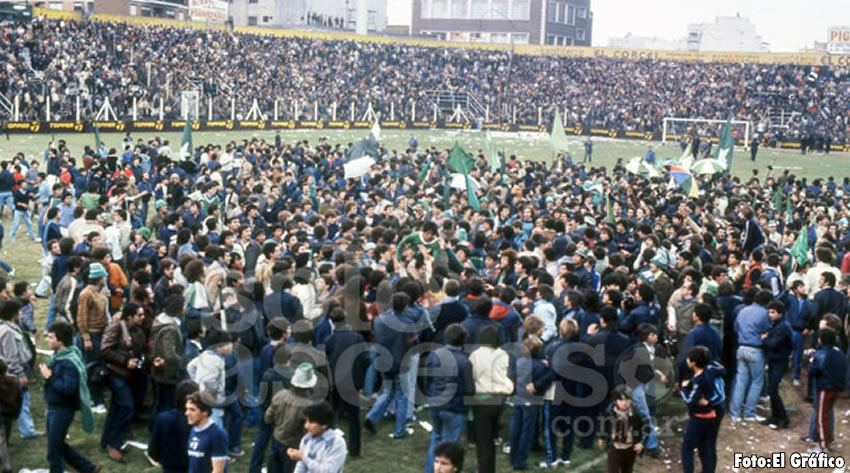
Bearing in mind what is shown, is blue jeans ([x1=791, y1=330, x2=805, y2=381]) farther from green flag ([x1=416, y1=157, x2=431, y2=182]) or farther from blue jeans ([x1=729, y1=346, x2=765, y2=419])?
green flag ([x1=416, y1=157, x2=431, y2=182])

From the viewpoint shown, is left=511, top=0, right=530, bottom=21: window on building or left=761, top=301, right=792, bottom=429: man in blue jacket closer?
left=761, top=301, right=792, bottom=429: man in blue jacket

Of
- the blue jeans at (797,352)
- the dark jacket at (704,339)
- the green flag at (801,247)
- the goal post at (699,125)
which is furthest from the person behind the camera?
the goal post at (699,125)

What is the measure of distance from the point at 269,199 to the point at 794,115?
50.0 metres

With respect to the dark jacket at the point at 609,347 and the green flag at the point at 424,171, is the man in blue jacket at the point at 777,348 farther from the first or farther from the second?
the green flag at the point at 424,171

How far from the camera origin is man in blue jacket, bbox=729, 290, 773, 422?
10.6 metres

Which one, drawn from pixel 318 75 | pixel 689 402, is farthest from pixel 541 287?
pixel 318 75

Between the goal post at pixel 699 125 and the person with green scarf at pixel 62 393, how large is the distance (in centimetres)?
5068

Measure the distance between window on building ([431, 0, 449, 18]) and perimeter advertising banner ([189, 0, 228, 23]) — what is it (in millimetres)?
41824

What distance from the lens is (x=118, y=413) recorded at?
9219 millimetres

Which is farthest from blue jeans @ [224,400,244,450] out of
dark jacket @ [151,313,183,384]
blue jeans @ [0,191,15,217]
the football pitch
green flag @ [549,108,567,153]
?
the football pitch

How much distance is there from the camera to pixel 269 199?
17.6 metres

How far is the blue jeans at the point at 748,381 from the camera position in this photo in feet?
35.2

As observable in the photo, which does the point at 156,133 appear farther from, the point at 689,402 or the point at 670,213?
the point at 689,402

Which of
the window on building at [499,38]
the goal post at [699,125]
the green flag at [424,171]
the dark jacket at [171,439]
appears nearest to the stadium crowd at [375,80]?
the goal post at [699,125]
